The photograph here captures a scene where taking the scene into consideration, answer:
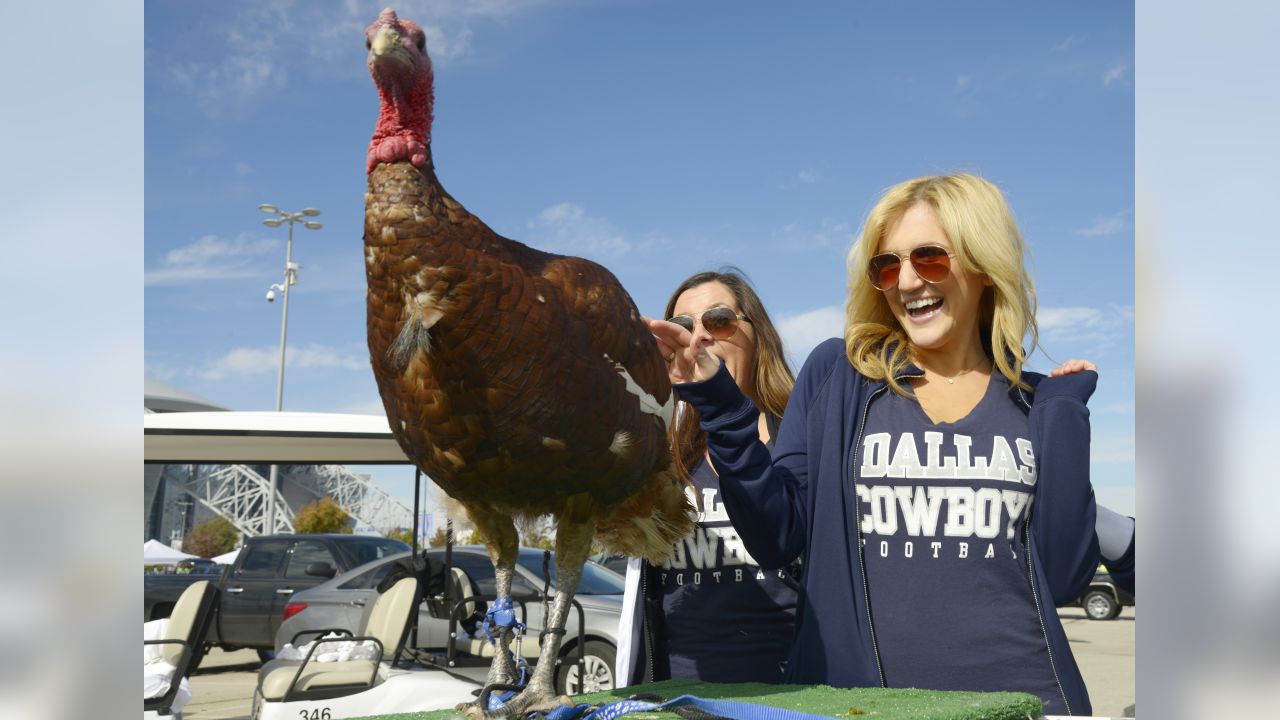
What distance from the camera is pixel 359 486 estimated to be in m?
48.6

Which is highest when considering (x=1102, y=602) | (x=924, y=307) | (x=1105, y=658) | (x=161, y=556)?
(x=924, y=307)

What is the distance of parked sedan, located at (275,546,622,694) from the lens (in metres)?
8.95

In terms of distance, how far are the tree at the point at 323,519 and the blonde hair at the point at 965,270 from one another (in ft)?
145

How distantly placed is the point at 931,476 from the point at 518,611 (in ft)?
23.3

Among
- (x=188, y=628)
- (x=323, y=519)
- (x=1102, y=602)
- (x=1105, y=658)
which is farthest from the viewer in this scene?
(x=323, y=519)

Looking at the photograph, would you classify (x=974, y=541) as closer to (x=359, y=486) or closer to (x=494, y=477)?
(x=494, y=477)

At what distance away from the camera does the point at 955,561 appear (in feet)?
7.20

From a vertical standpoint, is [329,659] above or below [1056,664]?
below

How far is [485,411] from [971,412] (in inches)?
49.5

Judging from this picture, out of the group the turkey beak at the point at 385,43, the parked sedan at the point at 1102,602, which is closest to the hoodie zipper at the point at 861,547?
the turkey beak at the point at 385,43

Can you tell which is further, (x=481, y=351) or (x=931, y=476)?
(x=931, y=476)

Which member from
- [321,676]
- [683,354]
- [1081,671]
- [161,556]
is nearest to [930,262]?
[683,354]

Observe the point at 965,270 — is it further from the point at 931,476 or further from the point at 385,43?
the point at 385,43
